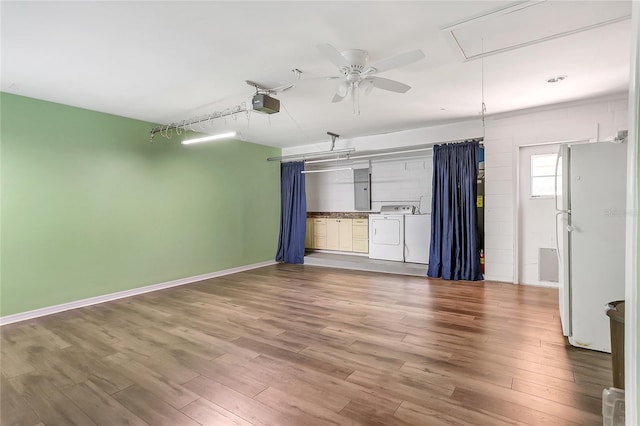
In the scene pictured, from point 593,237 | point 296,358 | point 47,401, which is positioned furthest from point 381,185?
point 47,401

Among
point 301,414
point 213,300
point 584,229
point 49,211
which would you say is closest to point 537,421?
point 301,414

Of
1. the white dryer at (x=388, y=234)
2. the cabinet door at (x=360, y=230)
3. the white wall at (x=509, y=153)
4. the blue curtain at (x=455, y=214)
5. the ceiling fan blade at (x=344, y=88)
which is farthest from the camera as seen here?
the cabinet door at (x=360, y=230)

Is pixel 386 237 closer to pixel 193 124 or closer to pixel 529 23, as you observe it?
pixel 193 124

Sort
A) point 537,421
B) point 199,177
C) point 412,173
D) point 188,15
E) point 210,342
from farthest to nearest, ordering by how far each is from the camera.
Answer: point 412,173, point 199,177, point 210,342, point 188,15, point 537,421

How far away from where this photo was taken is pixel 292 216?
7344mm

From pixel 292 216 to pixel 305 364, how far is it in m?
4.94

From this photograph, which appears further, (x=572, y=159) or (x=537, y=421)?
(x=572, y=159)

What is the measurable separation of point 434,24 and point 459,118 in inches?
121

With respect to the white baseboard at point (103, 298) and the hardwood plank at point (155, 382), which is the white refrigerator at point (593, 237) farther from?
the white baseboard at point (103, 298)

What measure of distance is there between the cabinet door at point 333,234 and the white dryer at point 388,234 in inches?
42.5

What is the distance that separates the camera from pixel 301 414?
1942mm

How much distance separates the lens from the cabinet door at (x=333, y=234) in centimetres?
768

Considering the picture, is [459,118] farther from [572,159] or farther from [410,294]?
[410,294]

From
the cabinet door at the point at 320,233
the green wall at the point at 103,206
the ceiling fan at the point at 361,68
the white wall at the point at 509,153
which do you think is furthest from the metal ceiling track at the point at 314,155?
the ceiling fan at the point at 361,68
